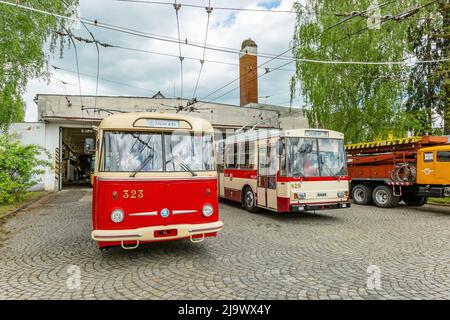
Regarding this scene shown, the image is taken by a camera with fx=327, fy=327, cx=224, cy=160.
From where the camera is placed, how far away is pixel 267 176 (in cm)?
1096

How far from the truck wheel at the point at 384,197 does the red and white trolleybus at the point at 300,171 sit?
4.20 metres

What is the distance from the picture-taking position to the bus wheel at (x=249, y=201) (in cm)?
1195

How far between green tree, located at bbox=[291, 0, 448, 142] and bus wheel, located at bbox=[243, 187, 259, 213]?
9.50 metres

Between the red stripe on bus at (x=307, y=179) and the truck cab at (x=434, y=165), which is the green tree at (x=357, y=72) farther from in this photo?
the red stripe on bus at (x=307, y=179)

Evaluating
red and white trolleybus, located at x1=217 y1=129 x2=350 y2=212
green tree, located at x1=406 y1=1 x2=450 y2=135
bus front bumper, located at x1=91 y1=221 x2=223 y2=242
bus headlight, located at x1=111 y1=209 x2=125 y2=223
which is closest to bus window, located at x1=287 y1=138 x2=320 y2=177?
red and white trolleybus, located at x1=217 y1=129 x2=350 y2=212

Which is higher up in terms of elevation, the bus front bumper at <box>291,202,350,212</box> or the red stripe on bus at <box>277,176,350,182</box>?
the red stripe on bus at <box>277,176,350,182</box>

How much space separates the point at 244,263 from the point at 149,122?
309 cm

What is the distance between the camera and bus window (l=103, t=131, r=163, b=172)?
18.8ft

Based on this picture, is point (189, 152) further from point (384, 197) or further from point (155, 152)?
point (384, 197)

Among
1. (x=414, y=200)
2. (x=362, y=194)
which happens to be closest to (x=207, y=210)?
(x=362, y=194)

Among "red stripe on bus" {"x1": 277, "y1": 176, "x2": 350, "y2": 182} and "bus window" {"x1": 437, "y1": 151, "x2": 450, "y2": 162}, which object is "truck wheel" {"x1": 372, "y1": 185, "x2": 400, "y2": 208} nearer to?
"bus window" {"x1": 437, "y1": 151, "x2": 450, "y2": 162}
